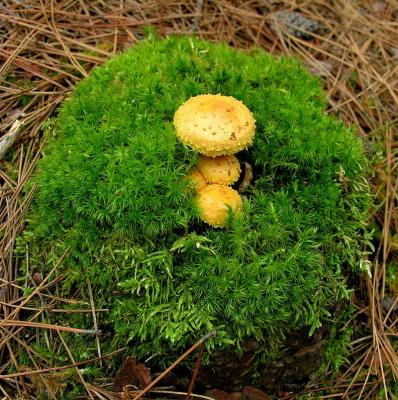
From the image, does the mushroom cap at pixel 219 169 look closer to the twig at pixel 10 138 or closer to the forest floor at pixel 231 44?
the forest floor at pixel 231 44

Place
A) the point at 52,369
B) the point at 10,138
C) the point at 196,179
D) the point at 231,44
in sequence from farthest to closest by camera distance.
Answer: the point at 231,44 < the point at 10,138 < the point at 196,179 < the point at 52,369

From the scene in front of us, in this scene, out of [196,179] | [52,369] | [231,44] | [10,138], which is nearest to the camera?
[52,369]

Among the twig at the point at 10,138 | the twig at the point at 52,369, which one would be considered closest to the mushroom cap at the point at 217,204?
the twig at the point at 52,369

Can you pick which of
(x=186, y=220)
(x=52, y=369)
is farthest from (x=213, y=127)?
(x=52, y=369)

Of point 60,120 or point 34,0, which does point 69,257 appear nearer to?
point 60,120

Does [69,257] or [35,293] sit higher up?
[69,257]

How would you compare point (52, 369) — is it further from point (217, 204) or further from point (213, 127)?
point (213, 127)

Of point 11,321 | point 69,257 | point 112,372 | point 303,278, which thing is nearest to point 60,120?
point 69,257
